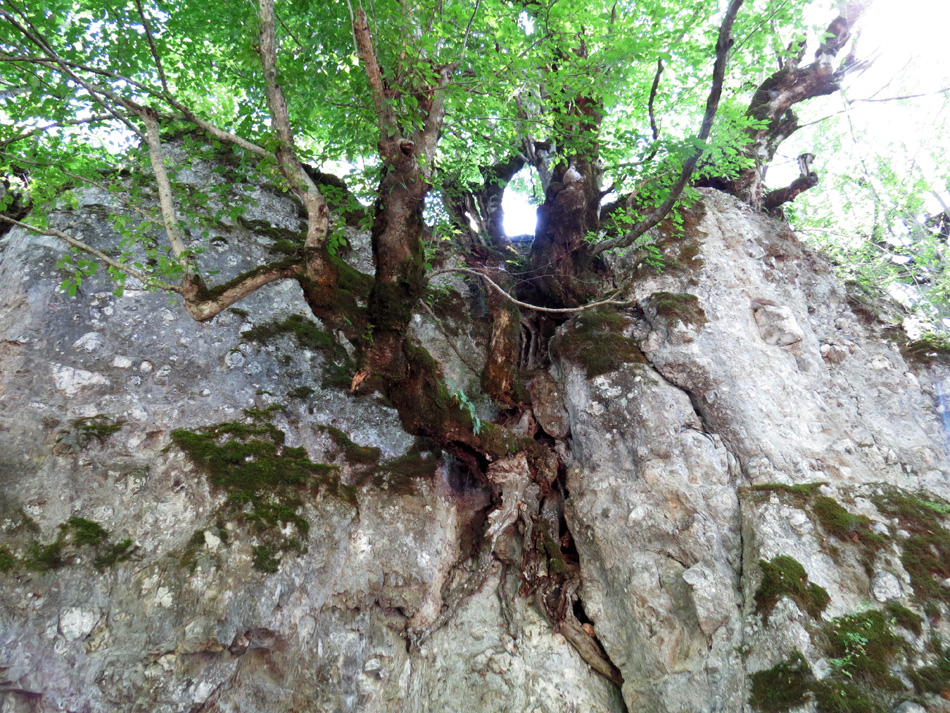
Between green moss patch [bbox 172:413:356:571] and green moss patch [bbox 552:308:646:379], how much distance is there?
3.18 metres

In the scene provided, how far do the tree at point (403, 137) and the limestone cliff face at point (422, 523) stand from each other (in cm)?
47

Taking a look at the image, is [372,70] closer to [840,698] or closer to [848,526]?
[848,526]

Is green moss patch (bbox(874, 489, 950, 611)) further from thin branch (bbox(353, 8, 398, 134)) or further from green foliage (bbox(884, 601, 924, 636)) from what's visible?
thin branch (bbox(353, 8, 398, 134))

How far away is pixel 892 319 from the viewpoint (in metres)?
6.73

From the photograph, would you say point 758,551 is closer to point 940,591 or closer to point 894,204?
point 940,591

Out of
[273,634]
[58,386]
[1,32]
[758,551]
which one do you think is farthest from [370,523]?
[1,32]

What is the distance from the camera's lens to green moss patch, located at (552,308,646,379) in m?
6.05

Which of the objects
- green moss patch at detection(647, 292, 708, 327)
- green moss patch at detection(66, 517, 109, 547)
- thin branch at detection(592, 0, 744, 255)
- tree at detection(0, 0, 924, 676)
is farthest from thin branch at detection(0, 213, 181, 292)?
green moss patch at detection(647, 292, 708, 327)

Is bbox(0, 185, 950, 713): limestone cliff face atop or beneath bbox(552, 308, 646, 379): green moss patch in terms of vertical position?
beneath

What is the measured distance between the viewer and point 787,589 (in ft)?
13.3

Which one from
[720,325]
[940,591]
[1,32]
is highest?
[1,32]

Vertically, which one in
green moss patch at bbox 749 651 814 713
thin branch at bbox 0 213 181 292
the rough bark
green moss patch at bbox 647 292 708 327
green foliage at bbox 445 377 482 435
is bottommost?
green moss patch at bbox 749 651 814 713

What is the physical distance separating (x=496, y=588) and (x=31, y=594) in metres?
3.81

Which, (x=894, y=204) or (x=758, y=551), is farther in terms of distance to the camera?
(x=894, y=204)
